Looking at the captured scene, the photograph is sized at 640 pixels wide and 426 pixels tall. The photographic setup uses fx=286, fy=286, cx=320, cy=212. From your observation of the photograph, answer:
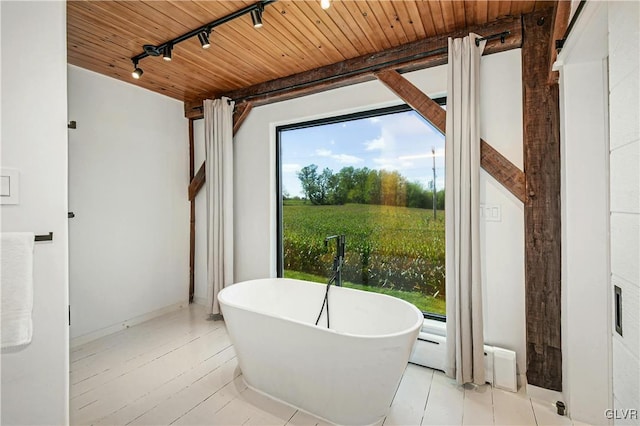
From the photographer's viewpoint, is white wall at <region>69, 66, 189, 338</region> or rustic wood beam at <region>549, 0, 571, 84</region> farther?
white wall at <region>69, 66, 189, 338</region>

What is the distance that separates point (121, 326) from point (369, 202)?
2934mm

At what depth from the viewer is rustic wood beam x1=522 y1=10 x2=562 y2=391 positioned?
1.88 metres

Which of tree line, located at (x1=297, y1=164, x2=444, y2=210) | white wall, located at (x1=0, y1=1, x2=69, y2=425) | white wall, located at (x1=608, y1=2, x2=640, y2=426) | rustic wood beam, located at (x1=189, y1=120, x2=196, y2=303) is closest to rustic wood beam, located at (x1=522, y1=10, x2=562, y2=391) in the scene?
tree line, located at (x1=297, y1=164, x2=444, y2=210)

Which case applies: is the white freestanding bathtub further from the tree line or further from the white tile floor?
the tree line

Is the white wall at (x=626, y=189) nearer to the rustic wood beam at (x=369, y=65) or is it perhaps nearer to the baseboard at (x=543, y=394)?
the baseboard at (x=543, y=394)

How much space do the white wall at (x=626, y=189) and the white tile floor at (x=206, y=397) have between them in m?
1.15

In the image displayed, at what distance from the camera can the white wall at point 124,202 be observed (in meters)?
2.76

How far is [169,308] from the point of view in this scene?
353cm

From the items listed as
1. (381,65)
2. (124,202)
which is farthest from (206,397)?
(381,65)

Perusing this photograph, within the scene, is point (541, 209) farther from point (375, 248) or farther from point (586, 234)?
point (375, 248)

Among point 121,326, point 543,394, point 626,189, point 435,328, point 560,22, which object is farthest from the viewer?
point 121,326

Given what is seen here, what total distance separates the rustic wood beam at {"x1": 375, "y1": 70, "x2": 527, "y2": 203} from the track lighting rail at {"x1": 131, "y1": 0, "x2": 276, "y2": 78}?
1.12m

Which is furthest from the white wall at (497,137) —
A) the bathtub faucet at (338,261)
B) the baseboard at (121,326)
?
the baseboard at (121,326)

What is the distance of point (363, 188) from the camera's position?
2.87 meters
